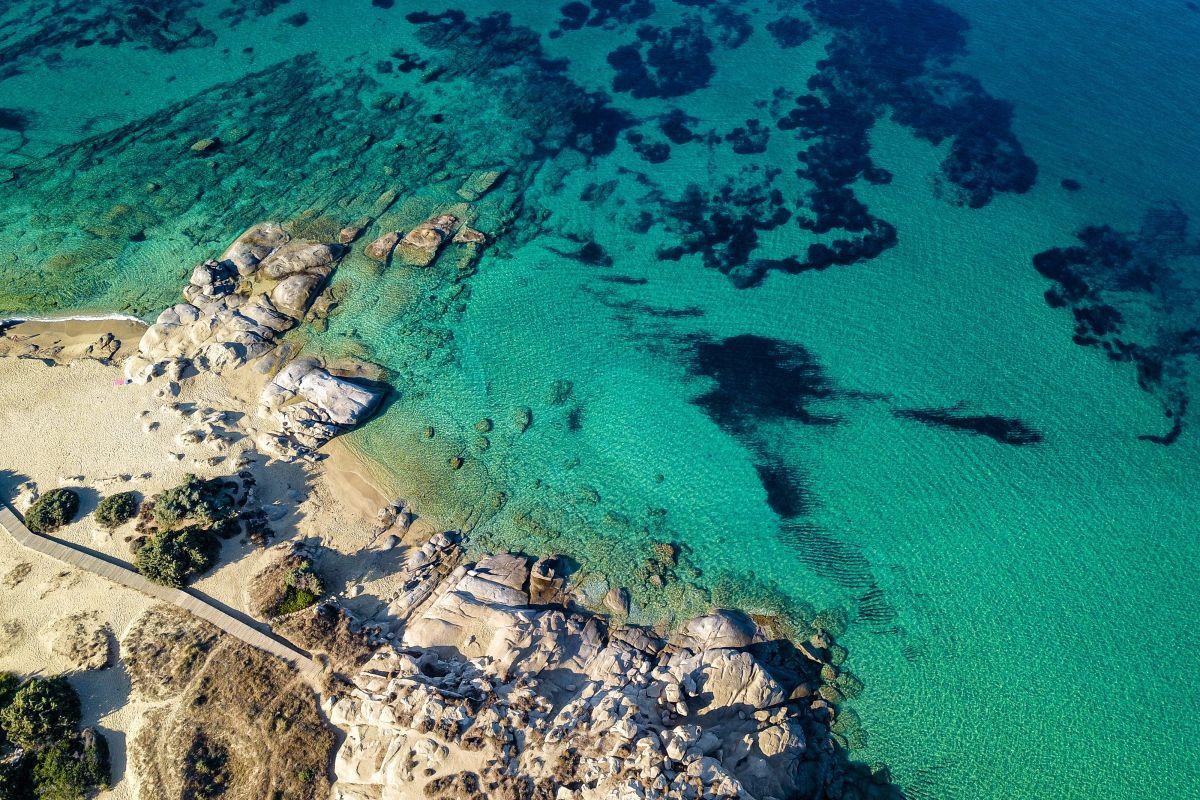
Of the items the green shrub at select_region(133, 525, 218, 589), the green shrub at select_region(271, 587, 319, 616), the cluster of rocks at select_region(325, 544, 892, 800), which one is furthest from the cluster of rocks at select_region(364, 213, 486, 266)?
the green shrub at select_region(271, 587, 319, 616)

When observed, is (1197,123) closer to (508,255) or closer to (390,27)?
(508,255)

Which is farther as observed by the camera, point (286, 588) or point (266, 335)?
point (266, 335)

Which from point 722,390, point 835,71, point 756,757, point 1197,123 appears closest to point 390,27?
point 835,71

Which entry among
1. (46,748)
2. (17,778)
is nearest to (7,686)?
(46,748)

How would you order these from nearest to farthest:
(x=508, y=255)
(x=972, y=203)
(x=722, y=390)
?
(x=722, y=390), (x=508, y=255), (x=972, y=203)

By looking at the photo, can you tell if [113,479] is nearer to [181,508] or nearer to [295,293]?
[181,508]

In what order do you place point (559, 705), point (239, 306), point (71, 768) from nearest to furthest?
1. point (71, 768)
2. point (559, 705)
3. point (239, 306)
